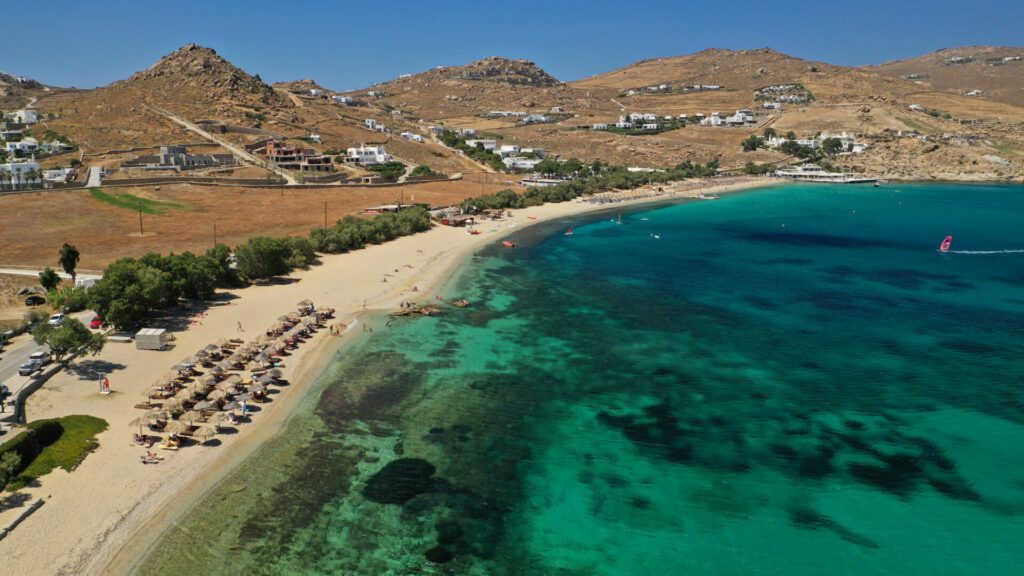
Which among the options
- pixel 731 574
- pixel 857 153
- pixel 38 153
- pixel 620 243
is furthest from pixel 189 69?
pixel 857 153

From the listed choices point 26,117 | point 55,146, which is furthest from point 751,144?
point 26,117

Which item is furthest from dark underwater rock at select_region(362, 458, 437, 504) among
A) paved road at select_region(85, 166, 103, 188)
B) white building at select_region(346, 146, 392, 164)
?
white building at select_region(346, 146, 392, 164)

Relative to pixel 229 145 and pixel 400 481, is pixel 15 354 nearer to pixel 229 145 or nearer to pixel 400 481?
pixel 400 481

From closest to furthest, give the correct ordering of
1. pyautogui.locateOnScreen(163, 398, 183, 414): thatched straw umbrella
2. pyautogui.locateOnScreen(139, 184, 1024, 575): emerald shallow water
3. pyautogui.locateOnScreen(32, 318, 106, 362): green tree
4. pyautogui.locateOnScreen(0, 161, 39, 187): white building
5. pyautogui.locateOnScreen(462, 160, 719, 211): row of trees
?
1. pyautogui.locateOnScreen(139, 184, 1024, 575): emerald shallow water
2. pyautogui.locateOnScreen(163, 398, 183, 414): thatched straw umbrella
3. pyautogui.locateOnScreen(32, 318, 106, 362): green tree
4. pyautogui.locateOnScreen(0, 161, 39, 187): white building
5. pyautogui.locateOnScreen(462, 160, 719, 211): row of trees

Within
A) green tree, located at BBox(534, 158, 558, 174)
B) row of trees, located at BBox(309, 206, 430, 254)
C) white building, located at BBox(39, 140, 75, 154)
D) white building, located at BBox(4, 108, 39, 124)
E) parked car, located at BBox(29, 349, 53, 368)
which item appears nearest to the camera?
A: parked car, located at BBox(29, 349, 53, 368)

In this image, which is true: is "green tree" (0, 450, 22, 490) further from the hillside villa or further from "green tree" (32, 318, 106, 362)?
the hillside villa

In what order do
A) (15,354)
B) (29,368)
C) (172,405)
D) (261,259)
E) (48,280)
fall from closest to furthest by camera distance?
(172,405) < (29,368) < (15,354) < (48,280) < (261,259)
